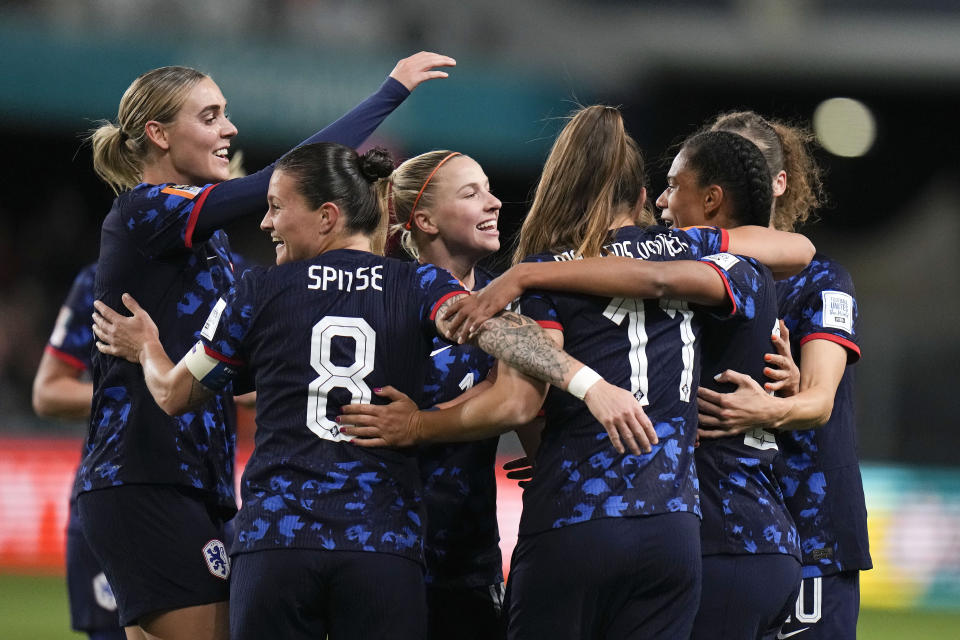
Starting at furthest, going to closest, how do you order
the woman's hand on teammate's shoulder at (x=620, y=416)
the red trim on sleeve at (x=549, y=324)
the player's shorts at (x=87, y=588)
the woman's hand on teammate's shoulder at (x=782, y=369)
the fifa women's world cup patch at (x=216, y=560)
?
the player's shorts at (x=87, y=588)
the fifa women's world cup patch at (x=216, y=560)
the woman's hand on teammate's shoulder at (x=782, y=369)
the red trim on sleeve at (x=549, y=324)
the woman's hand on teammate's shoulder at (x=620, y=416)

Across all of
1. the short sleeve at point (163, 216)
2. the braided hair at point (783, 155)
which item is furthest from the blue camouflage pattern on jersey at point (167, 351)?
the braided hair at point (783, 155)

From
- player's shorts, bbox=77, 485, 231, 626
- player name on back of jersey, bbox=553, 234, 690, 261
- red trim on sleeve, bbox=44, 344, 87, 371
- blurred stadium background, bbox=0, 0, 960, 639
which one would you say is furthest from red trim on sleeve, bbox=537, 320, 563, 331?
blurred stadium background, bbox=0, 0, 960, 639

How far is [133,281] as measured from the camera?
3998 millimetres

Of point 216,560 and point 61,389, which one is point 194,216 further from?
point 61,389

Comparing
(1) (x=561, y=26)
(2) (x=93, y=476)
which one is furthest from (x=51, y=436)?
(1) (x=561, y=26)

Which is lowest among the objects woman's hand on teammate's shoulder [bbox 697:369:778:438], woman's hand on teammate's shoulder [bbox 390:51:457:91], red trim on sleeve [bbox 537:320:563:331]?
woman's hand on teammate's shoulder [bbox 697:369:778:438]

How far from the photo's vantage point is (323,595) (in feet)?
10.6

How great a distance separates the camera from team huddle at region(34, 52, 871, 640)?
10.6ft

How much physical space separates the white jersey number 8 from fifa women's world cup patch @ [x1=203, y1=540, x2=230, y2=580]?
85 cm

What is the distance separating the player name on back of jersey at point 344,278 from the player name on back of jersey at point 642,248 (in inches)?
20.4

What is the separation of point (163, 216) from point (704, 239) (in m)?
1.70

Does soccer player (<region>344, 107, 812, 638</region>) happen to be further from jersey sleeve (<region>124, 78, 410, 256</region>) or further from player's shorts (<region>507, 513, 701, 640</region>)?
jersey sleeve (<region>124, 78, 410, 256</region>)

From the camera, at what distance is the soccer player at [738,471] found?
350 cm

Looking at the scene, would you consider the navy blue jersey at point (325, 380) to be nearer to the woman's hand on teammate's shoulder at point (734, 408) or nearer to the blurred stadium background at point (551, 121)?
the woman's hand on teammate's shoulder at point (734, 408)
